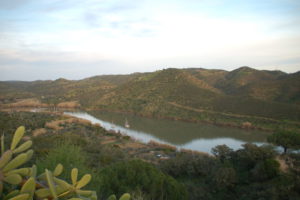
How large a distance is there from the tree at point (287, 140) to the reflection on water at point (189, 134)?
7.47m

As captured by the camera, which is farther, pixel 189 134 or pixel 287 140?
pixel 189 134

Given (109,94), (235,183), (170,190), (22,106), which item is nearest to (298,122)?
(235,183)

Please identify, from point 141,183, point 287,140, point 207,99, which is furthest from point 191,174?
point 207,99

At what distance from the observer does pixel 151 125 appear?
35.6 m

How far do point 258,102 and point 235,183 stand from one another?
97.8 feet

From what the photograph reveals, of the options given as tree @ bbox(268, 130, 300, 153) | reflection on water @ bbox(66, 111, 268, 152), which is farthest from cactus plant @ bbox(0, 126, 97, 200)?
reflection on water @ bbox(66, 111, 268, 152)

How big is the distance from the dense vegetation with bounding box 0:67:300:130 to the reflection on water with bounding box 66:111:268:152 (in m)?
2.62

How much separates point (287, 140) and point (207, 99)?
2812 cm

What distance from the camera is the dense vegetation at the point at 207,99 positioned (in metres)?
33.0

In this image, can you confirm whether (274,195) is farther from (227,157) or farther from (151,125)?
(151,125)

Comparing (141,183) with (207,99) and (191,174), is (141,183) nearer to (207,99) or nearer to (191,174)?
(191,174)

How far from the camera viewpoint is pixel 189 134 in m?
29.5

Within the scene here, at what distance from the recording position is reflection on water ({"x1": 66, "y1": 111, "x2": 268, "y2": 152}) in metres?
25.2

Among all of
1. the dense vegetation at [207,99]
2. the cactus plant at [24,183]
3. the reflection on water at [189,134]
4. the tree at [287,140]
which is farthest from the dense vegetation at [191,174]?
the dense vegetation at [207,99]
